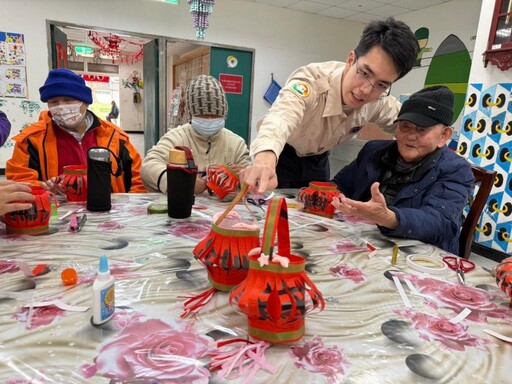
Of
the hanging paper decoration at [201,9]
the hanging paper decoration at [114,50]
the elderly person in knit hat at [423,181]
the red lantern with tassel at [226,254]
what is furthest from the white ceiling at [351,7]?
the red lantern with tassel at [226,254]

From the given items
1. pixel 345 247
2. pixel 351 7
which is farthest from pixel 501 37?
pixel 345 247

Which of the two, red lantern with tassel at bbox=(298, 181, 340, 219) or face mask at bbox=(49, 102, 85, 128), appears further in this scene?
face mask at bbox=(49, 102, 85, 128)

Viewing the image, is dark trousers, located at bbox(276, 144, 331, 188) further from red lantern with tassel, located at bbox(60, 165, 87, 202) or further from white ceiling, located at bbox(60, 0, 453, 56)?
white ceiling, located at bbox(60, 0, 453, 56)

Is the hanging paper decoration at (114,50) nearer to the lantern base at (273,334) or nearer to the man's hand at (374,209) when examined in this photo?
the man's hand at (374,209)

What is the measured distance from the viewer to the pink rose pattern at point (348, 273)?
96 centimetres

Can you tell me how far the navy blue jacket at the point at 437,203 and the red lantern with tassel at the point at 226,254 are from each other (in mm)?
665

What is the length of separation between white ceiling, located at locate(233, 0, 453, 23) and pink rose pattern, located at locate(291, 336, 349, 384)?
19.9ft

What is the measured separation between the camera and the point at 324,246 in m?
1.17

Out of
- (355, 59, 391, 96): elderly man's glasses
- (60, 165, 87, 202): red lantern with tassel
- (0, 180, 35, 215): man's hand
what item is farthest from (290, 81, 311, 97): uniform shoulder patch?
(0, 180, 35, 215): man's hand

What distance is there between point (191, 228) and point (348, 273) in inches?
22.3

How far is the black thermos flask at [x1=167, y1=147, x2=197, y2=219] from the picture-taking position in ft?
4.37

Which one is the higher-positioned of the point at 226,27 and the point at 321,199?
the point at 226,27

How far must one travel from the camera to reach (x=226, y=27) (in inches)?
233

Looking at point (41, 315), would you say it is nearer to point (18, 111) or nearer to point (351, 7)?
point (18, 111)
